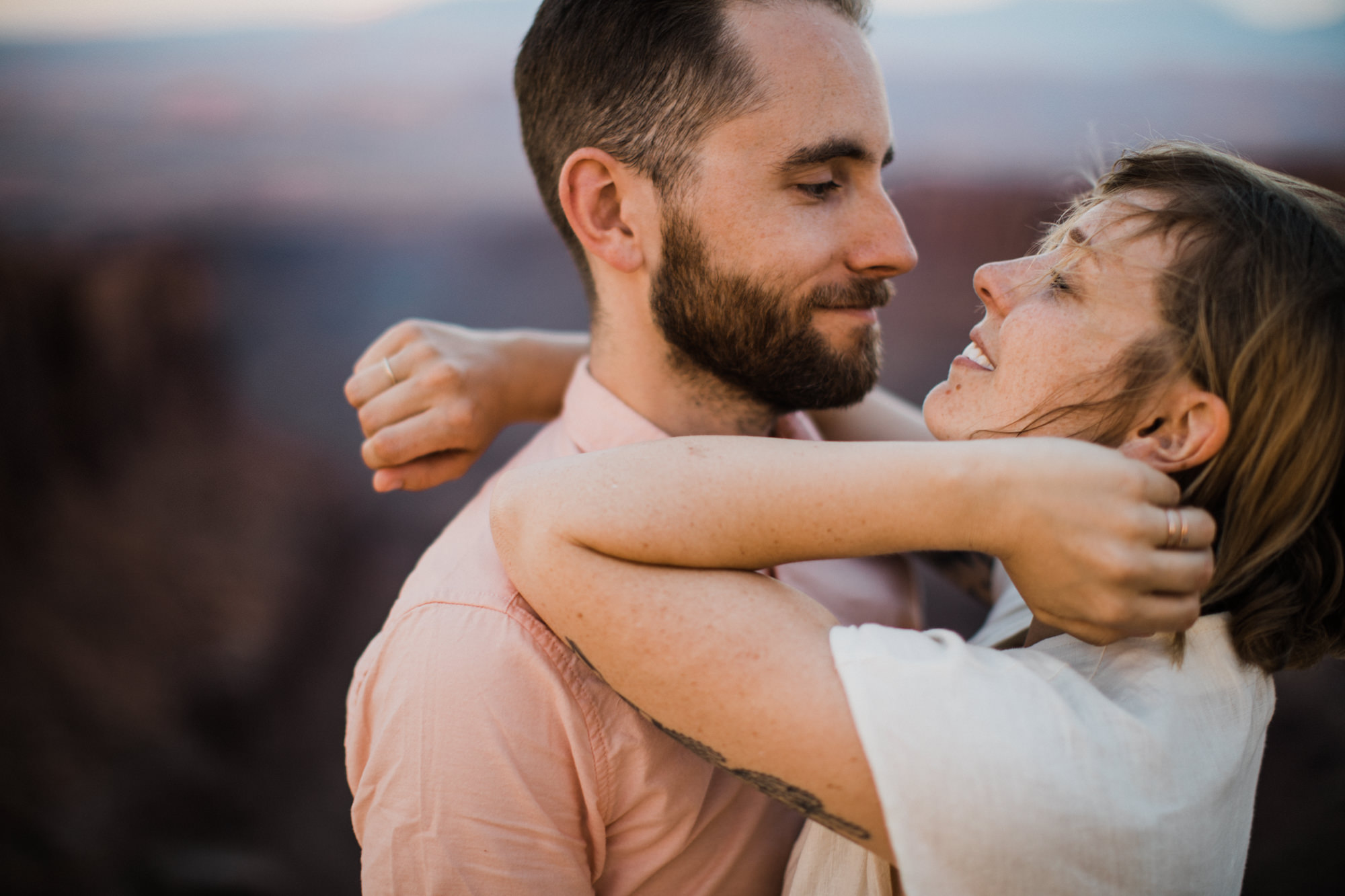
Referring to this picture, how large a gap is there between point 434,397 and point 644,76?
0.74 m

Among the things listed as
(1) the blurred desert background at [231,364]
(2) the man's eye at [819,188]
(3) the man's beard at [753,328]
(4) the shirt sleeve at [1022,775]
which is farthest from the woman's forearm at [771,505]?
(1) the blurred desert background at [231,364]

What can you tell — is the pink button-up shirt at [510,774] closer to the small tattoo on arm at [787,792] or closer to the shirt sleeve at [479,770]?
the shirt sleeve at [479,770]

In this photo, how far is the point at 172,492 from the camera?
3.50 meters

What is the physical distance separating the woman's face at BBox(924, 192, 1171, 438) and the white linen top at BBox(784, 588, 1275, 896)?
0.37 meters

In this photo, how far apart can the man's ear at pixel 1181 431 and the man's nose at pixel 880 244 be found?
0.54 metres

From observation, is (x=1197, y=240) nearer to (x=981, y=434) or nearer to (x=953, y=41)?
(x=981, y=434)

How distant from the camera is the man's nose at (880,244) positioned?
1392 millimetres

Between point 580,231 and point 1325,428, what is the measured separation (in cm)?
121

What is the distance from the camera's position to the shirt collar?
1.41m

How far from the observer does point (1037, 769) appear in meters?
0.74

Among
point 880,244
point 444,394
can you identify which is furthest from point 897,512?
point 444,394

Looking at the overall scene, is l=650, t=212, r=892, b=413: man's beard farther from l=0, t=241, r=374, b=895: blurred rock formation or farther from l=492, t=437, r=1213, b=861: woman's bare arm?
l=0, t=241, r=374, b=895: blurred rock formation

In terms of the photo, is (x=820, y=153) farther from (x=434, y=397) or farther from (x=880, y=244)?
(x=434, y=397)

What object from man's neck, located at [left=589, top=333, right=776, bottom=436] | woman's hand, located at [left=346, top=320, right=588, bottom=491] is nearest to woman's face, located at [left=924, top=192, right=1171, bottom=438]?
man's neck, located at [left=589, top=333, right=776, bottom=436]
